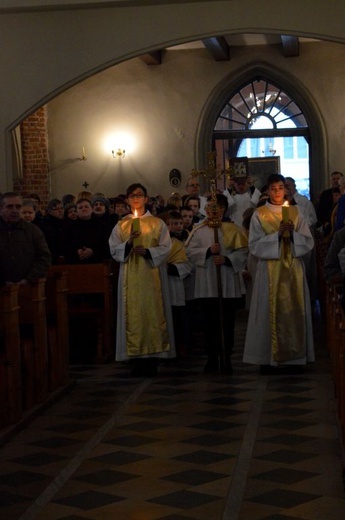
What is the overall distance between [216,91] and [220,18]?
22.7 feet

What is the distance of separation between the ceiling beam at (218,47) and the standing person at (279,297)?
793 centimetres

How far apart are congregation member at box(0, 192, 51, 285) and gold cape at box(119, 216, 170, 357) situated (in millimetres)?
1449

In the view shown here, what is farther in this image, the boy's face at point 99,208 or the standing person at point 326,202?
the standing person at point 326,202

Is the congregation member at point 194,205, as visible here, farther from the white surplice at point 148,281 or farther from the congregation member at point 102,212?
the white surplice at point 148,281

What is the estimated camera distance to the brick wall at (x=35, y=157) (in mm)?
19953

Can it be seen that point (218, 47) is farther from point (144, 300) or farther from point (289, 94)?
point (144, 300)

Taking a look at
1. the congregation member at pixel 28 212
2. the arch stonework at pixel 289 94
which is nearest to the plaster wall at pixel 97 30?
the congregation member at pixel 28 212

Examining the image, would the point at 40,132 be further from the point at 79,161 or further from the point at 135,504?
the point at 135,504

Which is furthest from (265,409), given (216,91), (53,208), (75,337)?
(216,91)

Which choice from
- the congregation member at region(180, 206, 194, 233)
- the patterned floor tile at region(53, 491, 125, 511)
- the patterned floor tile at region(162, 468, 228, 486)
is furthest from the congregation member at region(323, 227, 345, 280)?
the congregation member at region(180, 206, 194, 233)

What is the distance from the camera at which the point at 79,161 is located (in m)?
20.2

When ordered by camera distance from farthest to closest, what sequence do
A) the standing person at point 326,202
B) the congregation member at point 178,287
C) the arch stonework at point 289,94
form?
the arch stonework at point 289,94
the standing person at point 326,202
the congregation member at point 178,287

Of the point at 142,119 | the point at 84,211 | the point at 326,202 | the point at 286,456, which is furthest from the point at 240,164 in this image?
the point at 286,456

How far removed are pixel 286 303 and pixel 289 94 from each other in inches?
408
